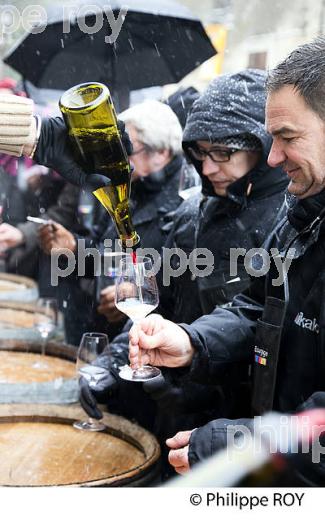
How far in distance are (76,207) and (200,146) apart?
188cm

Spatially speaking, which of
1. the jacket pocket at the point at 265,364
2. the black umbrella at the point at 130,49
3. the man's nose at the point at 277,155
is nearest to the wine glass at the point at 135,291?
the jacket pocket at the point at 265,364

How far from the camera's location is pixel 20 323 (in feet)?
12.0

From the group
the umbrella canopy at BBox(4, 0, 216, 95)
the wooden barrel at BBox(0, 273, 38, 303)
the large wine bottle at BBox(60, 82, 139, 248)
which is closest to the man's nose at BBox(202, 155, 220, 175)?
the large wine bottle at BBox(60, 82, 139, 248)

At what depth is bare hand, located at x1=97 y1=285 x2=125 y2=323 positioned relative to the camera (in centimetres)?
331

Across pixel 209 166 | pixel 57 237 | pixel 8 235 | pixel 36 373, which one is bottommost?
pixel 36 373

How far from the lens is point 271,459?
160 centimetres

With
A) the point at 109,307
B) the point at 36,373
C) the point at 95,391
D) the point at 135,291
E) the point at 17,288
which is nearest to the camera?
the point at 135,291

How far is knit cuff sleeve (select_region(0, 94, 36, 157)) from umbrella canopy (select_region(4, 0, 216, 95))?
1.77m

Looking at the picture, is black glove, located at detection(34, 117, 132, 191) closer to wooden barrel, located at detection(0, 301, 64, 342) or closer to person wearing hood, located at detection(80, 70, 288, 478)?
person wearing hood, located at detection(80, 70, 288, 478)

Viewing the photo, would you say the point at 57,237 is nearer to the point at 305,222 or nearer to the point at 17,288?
the point at 17,288

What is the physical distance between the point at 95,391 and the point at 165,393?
248 mm

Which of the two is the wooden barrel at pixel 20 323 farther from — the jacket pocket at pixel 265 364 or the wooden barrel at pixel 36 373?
the jacket pocket at pixel 265 364

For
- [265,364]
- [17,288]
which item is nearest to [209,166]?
[265,364]

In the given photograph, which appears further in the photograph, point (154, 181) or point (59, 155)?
point (154, 181)
